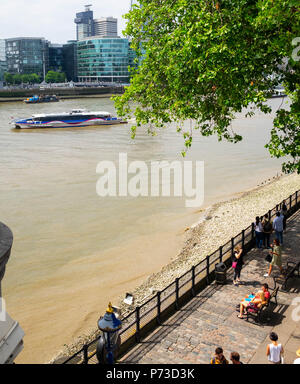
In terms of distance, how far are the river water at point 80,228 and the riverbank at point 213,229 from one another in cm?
82

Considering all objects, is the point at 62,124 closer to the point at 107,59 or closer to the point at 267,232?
the point at 267,232

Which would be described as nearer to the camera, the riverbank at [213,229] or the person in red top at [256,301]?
the person in red top at [256,301]

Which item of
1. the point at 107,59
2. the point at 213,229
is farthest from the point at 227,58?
the point at 107,59

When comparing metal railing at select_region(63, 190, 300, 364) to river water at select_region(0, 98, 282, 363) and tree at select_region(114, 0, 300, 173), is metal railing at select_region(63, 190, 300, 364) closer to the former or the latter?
river water at select_region(0, 98, 282, 363)

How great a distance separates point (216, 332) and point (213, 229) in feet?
38.9

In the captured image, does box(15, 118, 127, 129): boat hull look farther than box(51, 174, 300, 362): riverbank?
Yes

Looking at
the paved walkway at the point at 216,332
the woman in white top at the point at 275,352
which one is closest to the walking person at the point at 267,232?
the paved walkway at the point at 216,332

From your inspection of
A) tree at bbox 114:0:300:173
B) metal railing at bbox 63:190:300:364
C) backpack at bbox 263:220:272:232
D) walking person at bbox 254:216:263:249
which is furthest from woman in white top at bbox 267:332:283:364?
backpack at bbox 263:220:272:232

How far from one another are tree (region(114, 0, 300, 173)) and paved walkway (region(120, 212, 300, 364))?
435 centimetres

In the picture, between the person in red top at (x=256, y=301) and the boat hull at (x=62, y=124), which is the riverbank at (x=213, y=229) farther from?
the boat hull at (x=62, y=124)

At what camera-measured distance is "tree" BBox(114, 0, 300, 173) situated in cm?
1146

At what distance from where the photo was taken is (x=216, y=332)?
9.62m

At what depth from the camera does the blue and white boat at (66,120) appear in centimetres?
6917
